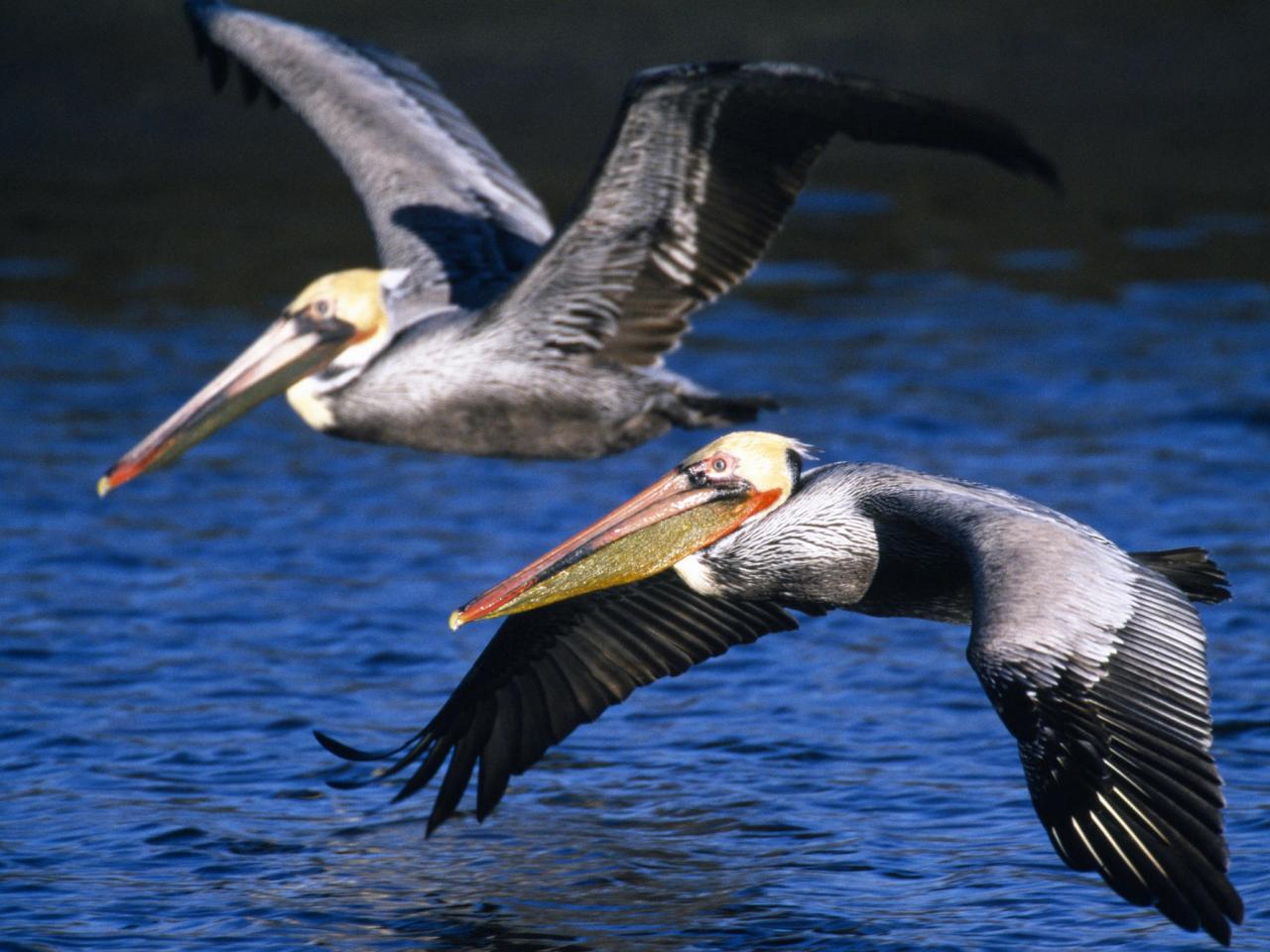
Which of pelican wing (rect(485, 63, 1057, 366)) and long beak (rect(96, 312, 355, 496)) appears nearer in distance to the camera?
pelican wing (rect(485, 63, 1057, 366))

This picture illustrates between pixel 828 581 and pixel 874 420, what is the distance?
524 centimetres

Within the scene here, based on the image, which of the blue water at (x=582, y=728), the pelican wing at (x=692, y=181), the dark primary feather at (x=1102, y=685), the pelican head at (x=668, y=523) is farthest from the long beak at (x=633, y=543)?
the pelican wing at (x=692, y=181)

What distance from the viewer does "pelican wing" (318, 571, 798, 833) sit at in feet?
20.4

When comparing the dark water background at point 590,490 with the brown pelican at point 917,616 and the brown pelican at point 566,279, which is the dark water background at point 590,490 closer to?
the brown pelican at point 917,616

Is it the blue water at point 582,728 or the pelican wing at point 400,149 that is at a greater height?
the pelican wing at point 400,149

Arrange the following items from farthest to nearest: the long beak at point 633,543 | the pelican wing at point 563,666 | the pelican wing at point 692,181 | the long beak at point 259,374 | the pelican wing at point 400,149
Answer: the pelican wing at point 400,149 → the long beak at point 259,374 → the pelican wing at point 692,181 → the pelican wing at point 563,666 → the long beak at point 633,543

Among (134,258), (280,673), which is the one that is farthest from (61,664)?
(134,258)

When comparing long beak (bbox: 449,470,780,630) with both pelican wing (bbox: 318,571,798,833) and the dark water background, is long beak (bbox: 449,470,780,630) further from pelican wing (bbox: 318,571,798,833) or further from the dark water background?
the dark water background

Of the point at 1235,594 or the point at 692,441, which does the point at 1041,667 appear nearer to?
the point at 1235,594

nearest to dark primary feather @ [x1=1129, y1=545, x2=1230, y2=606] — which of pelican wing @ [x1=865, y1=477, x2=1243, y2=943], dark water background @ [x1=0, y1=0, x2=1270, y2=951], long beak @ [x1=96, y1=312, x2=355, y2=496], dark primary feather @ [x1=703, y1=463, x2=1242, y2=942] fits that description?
dark primary feather @ [x1=703, y1=463, x2=1242, y2=942]


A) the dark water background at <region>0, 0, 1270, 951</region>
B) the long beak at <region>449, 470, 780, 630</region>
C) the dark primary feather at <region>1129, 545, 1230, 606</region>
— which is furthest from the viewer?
the dark water background at <region>0, 0, 1270, 951</region>

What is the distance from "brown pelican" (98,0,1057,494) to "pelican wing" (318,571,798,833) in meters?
1.55

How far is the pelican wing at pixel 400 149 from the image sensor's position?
28.0ft

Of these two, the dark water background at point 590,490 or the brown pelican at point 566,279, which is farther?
the brown pelican at point 566,279
